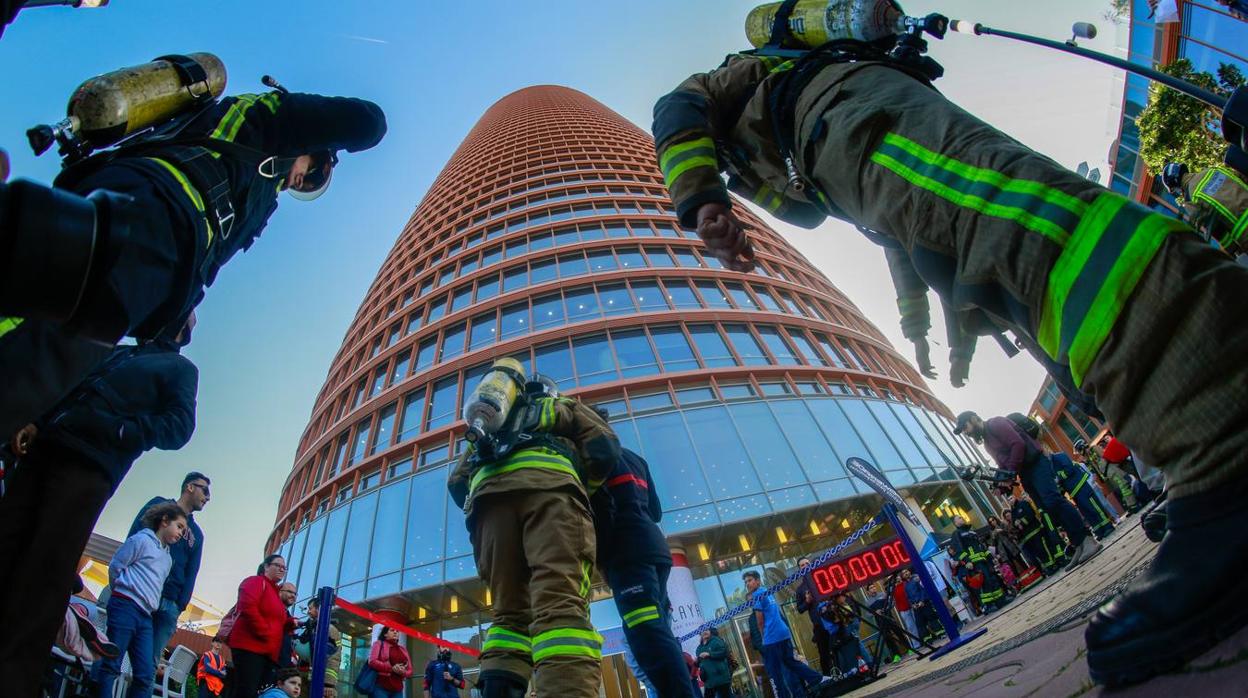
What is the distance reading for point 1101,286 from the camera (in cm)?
88

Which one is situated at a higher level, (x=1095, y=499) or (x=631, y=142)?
(x=631, y=142)

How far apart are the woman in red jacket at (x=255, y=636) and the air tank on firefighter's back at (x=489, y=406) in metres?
3.23

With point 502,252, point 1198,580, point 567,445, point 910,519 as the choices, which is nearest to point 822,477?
point 910,519

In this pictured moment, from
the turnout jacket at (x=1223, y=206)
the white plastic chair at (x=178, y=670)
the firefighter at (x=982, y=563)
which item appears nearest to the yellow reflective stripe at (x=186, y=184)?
the white plastic chair at (x=178, y=670)

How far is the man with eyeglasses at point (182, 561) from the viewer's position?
4.14 meters

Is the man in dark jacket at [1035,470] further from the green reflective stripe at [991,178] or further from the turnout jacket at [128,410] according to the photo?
the turnout jacket at [128,410]

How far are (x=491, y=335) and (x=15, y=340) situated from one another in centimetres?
2062

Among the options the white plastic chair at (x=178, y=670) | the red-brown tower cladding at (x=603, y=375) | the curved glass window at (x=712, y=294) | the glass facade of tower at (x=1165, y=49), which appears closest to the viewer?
the white plastic chair at (x=178, y=670)

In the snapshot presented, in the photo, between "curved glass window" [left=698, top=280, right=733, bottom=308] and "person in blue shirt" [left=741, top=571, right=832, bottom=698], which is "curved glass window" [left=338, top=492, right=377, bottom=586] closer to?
"person in blue shirt" [left=741, top=571, right=832, bottom=698]

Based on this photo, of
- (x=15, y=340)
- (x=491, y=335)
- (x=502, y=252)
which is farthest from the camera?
(x=502, y=252)

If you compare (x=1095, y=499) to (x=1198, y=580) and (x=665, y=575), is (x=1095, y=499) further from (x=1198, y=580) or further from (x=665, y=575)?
(x=1198, y=580)

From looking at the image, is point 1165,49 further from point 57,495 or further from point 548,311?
point 57,495

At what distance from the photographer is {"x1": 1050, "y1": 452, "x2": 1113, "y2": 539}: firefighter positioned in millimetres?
6395

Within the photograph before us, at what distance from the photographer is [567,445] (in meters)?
2.85
